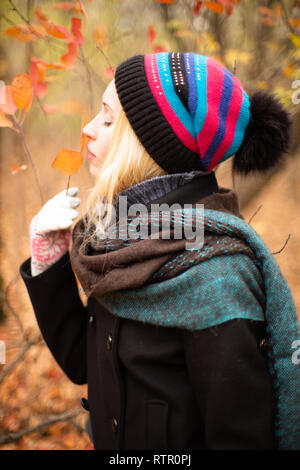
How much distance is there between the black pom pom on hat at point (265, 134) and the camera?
1239mm

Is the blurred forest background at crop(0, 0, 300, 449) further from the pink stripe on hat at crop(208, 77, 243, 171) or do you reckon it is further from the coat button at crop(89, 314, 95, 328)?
the coat button at crop(89, 314, 95, 328)

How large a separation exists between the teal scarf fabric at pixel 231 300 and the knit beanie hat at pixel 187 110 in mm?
248

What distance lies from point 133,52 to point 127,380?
2344 millimetres

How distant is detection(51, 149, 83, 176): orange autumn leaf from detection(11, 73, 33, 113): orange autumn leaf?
37 cm

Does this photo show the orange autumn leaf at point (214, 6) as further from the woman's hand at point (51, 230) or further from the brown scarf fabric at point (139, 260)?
the brown scarf fabric at point (139, 260)

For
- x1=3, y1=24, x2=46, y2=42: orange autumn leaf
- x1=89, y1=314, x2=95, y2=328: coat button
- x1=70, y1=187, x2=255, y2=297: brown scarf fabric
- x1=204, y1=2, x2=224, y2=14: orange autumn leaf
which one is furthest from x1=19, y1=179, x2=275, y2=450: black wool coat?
x1=204, y1=2, x2=224, y2=14: orange autumn leaf

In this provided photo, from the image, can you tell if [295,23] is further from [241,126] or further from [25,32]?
[25,32]

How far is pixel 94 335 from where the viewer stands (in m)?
1.33

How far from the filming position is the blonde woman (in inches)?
38.8

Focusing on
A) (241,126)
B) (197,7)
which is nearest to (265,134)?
(241,126)

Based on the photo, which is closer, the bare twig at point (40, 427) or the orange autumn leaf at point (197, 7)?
the orange autumn leaf at point (197, 7)

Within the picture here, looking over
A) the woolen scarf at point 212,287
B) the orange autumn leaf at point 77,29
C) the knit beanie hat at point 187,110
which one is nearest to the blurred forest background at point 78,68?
the orange autumn leaf at point 77,29

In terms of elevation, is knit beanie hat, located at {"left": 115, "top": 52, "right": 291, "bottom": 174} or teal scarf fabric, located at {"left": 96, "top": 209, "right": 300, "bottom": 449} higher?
knit beanie hat, located at {"left": 115, "top": 52, "right": 291, "bottom": 174}
